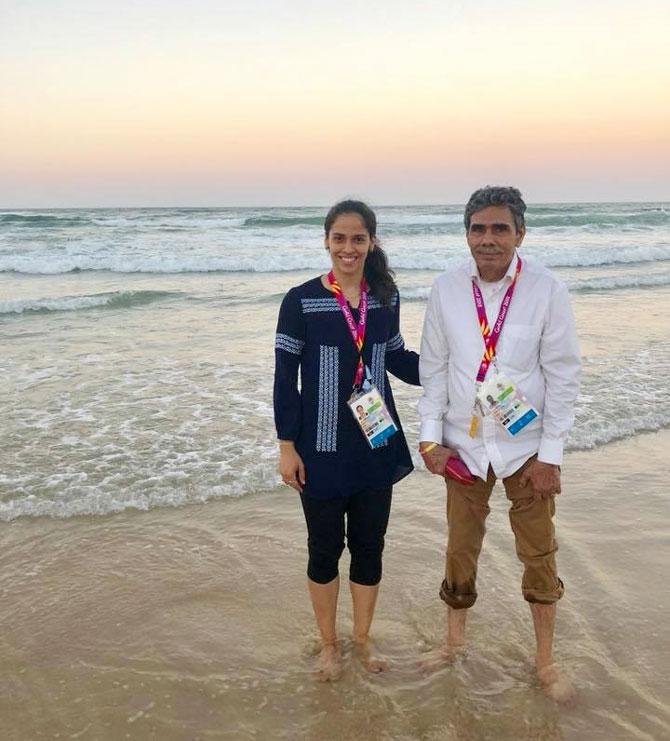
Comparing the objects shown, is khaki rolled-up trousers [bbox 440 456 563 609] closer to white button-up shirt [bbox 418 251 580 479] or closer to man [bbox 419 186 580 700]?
man [bbox 419 186 580 700]

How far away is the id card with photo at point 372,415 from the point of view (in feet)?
8.96

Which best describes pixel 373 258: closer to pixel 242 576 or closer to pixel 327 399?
pixel 327 399

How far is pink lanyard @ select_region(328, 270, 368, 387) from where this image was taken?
2758 mm

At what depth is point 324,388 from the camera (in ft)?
9.09

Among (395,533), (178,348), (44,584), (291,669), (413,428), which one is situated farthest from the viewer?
(178,348)

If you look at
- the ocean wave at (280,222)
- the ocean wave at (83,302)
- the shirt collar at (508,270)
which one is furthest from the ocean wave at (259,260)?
the shirt collar at (508,270)

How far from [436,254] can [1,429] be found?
1847 cm

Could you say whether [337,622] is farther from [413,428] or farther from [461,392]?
[413,428]

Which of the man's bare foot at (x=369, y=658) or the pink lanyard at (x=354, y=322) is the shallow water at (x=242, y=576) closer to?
the man's bare foot at (x=369, y=658)

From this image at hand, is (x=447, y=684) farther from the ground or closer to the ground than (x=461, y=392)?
closer to the ground

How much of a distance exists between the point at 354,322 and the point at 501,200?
0.74m

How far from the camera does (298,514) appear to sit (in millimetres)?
Result: 4516

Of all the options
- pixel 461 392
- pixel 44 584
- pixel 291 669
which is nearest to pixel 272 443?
pixel 44 584

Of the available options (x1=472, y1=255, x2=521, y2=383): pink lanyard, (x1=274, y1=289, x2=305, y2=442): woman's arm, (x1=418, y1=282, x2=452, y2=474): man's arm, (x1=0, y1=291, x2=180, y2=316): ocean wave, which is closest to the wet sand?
(x1=418, y1=282, x2=452, y2=474): man's arm
